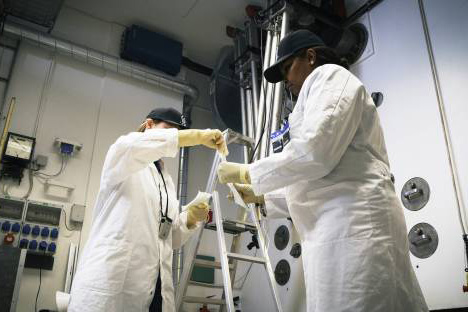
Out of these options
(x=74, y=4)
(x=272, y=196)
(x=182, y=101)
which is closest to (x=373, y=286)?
(x=272, y=196)

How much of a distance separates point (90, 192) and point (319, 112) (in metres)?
2.86

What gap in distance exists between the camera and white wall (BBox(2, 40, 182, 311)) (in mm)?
3273

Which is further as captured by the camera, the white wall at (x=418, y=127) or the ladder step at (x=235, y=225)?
the ladder step at (x=235, y=225)

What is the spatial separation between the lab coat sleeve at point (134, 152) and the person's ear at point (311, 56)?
750 millimetres

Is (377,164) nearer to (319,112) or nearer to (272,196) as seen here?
(319,112)

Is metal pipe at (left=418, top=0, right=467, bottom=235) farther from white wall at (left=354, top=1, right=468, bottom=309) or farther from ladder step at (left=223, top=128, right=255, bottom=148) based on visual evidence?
ladder step at (left=223, top=128, right=255, bottom=148)

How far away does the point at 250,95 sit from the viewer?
4027 mm

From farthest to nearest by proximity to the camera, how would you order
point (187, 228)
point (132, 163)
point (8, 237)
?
point (8, 237), point (187, 228), point (132, 163)

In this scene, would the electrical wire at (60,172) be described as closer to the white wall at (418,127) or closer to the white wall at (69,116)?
the white wall at (69,116)

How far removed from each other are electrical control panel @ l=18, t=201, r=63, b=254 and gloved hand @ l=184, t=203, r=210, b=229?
1.59 meters

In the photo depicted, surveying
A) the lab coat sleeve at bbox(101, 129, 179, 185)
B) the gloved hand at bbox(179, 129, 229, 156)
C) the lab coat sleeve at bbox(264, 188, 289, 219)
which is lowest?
the lab coat sleeve at bbox(264, 188, 289, 219)

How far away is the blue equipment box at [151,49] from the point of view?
4234 millimetres

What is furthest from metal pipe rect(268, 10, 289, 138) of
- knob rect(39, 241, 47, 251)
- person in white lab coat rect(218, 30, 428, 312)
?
knob rect(39, 241, 47, 251)

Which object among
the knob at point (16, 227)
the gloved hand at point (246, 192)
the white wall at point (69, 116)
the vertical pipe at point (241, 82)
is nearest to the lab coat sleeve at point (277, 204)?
the gloved hand at point (246, 192)
